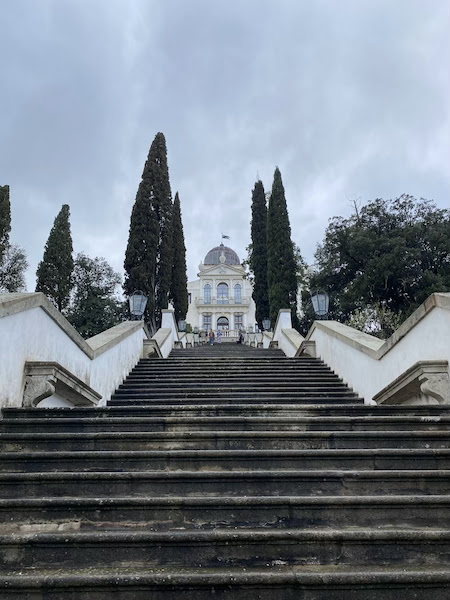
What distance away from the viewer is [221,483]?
8.31 feet

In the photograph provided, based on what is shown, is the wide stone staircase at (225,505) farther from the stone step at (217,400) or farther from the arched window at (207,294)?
the arched window at (207,294)

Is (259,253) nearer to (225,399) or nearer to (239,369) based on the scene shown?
(239,369)

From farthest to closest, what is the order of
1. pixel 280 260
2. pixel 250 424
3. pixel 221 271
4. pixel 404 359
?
pixel 221 271, pixel 280 260, pixel 404 359, pixel 250 424

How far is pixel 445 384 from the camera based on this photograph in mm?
3734

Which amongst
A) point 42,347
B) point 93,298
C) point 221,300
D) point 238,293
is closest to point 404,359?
point 42,347

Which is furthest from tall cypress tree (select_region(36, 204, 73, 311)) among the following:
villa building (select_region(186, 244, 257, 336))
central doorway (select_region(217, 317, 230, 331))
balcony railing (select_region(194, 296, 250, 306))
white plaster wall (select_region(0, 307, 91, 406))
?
central doorway (select_region(217, 317, 230, 331))

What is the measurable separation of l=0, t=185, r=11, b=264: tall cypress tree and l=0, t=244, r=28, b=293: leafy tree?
261cm

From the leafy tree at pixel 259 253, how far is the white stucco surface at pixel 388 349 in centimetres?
1601

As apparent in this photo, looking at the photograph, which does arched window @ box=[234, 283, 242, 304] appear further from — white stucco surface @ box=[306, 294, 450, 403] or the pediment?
white stucco surface @ box=[306, 294, 450, 403]

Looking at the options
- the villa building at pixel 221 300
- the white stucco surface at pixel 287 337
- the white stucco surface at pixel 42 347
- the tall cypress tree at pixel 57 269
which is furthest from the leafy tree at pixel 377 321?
the villa building at pixel 221 300

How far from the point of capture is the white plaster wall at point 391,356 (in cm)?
383

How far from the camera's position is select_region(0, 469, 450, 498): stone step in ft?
8.20

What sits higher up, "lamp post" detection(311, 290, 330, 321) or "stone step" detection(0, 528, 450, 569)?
"lamp post" detection(311, 290, 330, 321)

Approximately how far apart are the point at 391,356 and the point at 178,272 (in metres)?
Result: 19.3
